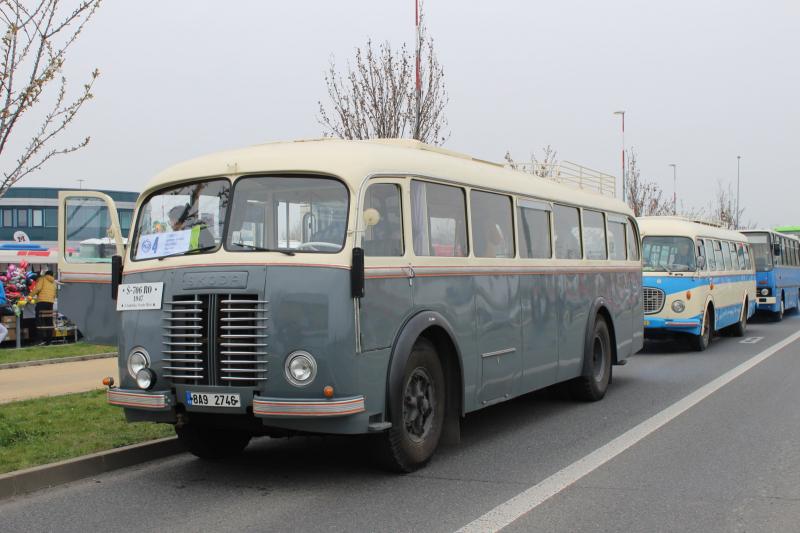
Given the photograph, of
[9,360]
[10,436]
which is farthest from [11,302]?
[10,436]

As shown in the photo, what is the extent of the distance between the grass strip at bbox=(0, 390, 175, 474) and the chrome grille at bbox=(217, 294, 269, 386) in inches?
74.3

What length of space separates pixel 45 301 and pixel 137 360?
16.0 meters

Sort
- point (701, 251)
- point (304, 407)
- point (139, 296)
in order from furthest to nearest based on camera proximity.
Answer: point (701, 251), point (139, 296), point (304, 407)

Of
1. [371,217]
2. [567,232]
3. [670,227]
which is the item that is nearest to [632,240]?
[567,232]

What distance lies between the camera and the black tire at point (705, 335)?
18.4m

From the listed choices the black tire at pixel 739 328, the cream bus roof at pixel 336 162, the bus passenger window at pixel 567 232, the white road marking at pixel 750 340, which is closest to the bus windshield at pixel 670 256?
the white road marking at pixel 750 340

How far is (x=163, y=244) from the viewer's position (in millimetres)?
7410

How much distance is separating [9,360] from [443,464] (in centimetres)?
1058

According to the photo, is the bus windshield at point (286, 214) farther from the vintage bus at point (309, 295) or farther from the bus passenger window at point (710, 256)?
the bus passenger window at point (710, 256)

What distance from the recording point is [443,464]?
25.4 ft

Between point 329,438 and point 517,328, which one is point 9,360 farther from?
point 517,328

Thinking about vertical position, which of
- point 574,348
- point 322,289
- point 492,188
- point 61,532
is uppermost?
point 492,188

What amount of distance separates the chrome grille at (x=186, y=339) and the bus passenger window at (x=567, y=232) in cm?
481

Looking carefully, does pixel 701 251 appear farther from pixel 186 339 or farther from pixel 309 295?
pixel 186 339
